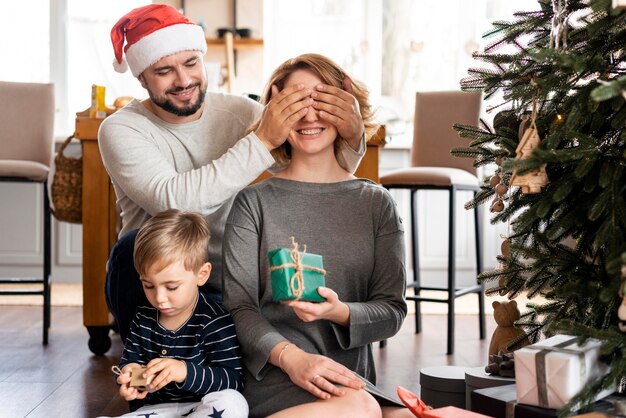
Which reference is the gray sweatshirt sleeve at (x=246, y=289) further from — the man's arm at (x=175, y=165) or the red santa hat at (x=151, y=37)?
the red santa hat at (x=151, y=37)

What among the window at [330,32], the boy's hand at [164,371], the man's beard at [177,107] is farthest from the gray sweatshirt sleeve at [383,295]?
the window at [330,32]

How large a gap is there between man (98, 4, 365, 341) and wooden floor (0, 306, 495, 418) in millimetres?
430

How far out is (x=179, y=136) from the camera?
238 cm

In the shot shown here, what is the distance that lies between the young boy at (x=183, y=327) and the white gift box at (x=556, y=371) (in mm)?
590

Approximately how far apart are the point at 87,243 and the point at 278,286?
1.69 m

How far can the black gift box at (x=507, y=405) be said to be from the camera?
167 centimetres

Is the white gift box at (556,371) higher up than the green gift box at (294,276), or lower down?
lower down

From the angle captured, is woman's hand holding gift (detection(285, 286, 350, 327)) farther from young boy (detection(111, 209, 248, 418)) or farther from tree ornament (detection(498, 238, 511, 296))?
tree ornament (detection(498, 238, 511, 296))

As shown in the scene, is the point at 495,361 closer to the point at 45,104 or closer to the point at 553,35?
the point at 553,35

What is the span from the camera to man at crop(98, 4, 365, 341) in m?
2.04

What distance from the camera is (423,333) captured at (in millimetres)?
3844

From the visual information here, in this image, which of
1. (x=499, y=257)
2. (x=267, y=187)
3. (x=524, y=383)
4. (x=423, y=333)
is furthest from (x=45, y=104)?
(x=524, y=383)

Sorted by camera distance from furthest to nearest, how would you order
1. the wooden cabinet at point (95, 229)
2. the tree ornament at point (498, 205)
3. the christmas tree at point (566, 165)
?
1. the wooden cabinet at point (95, 229)
2. the tree ornament at point (498, 205)
3. the christmas tree at point (566, 165)

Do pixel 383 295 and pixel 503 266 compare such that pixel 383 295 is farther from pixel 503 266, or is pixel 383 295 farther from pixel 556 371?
pixel 556 371
